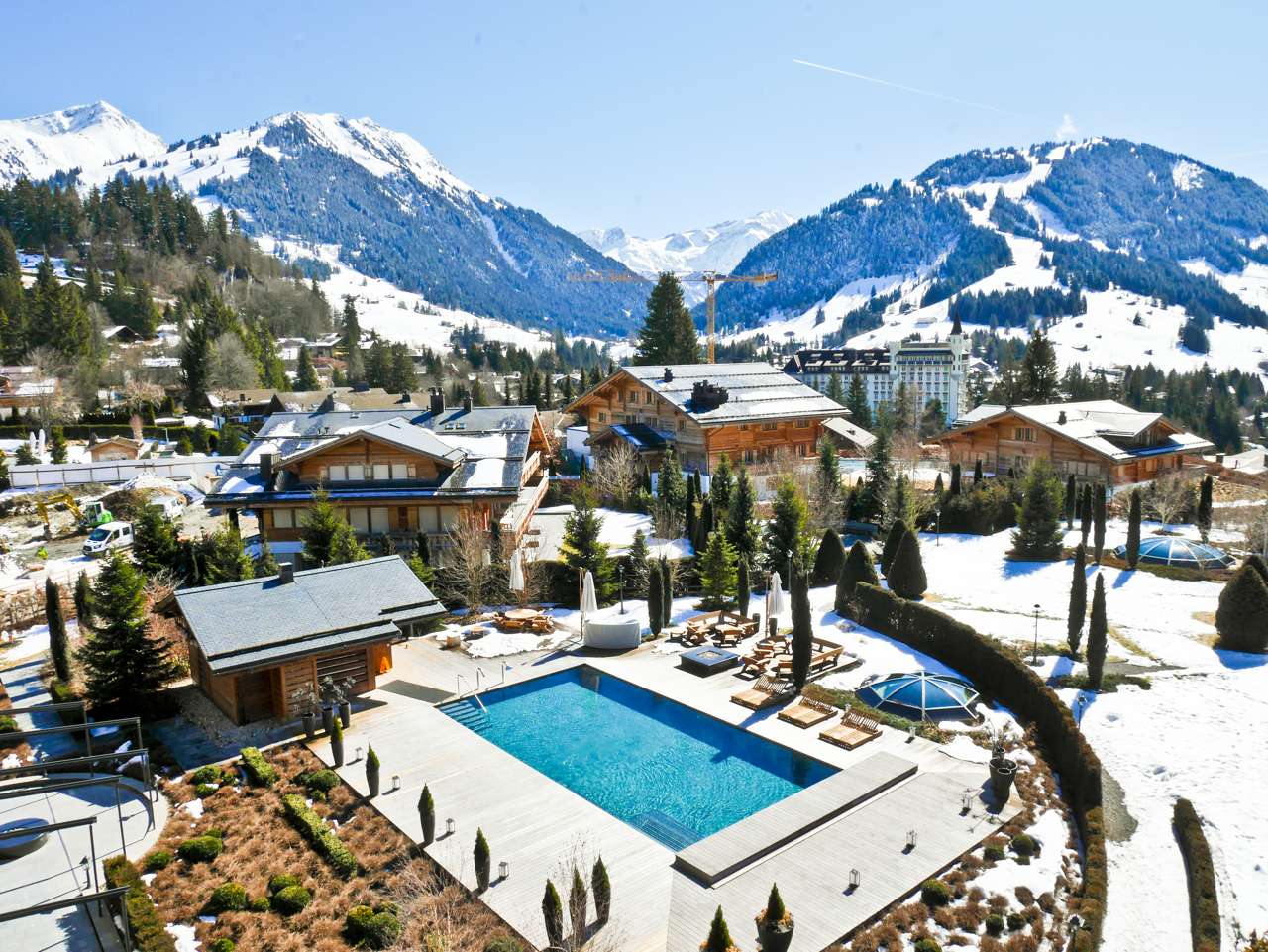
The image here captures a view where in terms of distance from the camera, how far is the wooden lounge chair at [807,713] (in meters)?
22.9

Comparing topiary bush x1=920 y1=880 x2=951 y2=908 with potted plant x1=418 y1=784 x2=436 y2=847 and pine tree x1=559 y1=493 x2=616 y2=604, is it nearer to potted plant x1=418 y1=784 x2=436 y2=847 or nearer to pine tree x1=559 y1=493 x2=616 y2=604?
potted plant x1=418 y1=784 x2=436 y2=847

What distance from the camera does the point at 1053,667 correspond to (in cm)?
2709

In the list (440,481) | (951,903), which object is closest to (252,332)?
(440,481)

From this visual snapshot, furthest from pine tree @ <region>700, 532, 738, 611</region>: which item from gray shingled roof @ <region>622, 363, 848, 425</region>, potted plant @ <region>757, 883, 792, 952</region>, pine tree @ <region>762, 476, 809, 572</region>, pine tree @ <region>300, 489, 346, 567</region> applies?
gray shingled roof @ <region>622, 363, 848, 425</region>

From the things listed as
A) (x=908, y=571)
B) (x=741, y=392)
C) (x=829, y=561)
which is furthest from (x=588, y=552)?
(x=741, y=392)

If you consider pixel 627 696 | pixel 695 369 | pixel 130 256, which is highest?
pixel 130 256

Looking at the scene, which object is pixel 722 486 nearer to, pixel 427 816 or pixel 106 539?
pixel 427 816

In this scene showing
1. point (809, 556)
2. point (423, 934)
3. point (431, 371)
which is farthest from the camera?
point (431, 371)

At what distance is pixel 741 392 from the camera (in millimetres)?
59906

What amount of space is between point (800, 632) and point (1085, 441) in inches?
1514

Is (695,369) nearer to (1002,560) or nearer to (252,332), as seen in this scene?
(1002,560)

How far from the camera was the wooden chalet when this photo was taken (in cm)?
5412

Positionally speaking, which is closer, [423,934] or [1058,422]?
[423,934]

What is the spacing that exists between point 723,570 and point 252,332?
9899 centimetres
